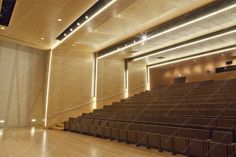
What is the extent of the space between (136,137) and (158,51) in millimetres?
3385

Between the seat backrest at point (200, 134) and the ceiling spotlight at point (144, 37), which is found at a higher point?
the ceiling spotlight at point (144, 37)

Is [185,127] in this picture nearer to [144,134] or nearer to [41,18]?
[144,134]

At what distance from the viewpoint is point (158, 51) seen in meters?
5.81

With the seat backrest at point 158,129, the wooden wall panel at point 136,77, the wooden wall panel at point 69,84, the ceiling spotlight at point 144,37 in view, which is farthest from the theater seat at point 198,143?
the wooden wall panel at point 136,77

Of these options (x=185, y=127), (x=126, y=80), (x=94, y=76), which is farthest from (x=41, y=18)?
(x=126, y=80)

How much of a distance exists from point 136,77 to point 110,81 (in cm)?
119

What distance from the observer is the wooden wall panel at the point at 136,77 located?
693 cm

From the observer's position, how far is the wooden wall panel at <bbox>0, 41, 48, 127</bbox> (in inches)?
199

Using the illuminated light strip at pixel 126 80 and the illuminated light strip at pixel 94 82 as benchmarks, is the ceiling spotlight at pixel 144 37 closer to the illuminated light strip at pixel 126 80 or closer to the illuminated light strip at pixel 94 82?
the illuminated light strip at pixel 94 82

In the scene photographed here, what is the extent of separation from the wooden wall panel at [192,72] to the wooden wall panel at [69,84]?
9.10 ft

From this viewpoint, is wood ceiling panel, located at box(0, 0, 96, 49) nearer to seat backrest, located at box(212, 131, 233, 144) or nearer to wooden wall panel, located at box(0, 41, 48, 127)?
wooden wall panel, located at box(0, 41, 48, 127)

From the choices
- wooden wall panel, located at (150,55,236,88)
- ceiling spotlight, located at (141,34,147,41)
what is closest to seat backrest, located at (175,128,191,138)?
ceiling spotlight, located at (141,34,147,41)

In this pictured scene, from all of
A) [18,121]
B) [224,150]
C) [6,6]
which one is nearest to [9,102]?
[18,121]

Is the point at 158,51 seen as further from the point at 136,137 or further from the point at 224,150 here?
the point at 224,150
